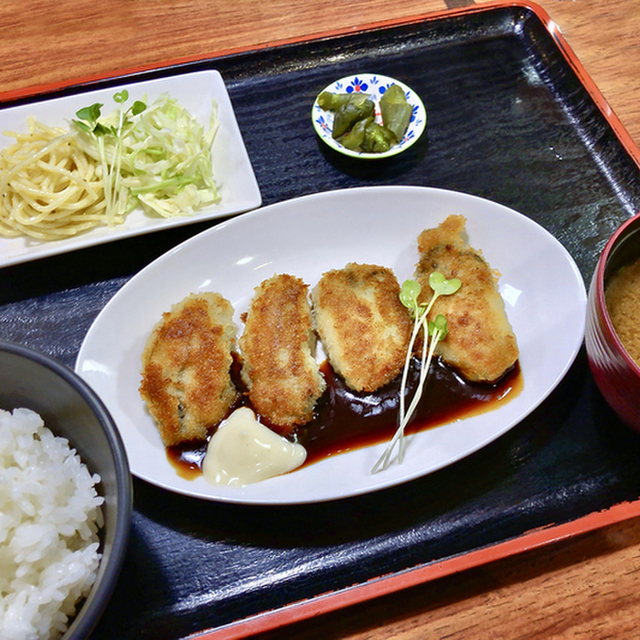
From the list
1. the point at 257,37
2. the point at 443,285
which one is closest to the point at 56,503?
the point at 443,285

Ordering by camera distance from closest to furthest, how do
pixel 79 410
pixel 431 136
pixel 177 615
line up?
pixel 79 410, pixel 177 615, pixel 431 136

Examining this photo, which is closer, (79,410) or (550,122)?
(79,410)

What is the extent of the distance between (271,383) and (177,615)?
0.82 m

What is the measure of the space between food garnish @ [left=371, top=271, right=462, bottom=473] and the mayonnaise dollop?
0.31 metres

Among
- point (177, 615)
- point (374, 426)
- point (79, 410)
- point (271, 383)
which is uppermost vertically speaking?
point (79, 410)

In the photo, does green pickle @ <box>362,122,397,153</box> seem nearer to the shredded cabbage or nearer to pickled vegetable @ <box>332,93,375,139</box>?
pickled vegetable @ <box>332,93,375,139</box>

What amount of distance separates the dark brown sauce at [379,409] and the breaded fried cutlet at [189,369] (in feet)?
0.32

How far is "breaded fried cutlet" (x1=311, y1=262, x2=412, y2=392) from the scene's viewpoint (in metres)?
2.16

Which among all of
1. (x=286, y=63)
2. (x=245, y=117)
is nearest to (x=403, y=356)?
(x=245, y=117)

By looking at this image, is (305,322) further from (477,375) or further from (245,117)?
(245,117)

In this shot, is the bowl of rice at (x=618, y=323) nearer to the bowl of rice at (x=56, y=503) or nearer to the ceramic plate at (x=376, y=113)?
the ceramic plate at (x=376, y=113)

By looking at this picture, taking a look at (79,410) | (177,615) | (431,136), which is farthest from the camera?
(431,136)

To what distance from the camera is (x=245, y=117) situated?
9.29 ft

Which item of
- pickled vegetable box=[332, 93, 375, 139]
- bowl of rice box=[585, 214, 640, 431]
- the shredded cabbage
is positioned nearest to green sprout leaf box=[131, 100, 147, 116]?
the shredded cabbage
